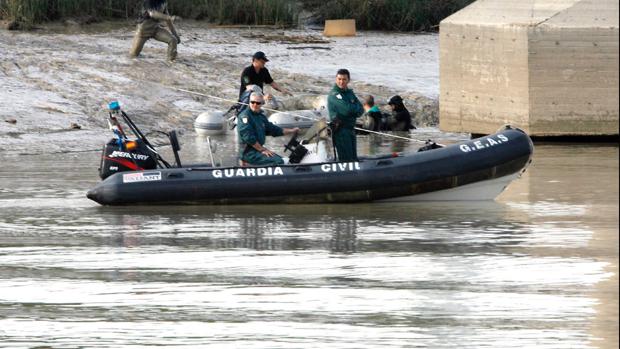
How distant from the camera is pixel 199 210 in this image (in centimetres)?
1711

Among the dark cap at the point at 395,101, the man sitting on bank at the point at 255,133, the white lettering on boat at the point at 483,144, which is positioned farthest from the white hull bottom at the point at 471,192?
the dark cap at the point at 395,101

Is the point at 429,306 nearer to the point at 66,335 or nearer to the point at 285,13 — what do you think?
the point at 66,335

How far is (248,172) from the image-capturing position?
16891 mm

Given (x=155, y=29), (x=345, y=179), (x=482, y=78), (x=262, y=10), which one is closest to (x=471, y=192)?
(x=345, y=179)

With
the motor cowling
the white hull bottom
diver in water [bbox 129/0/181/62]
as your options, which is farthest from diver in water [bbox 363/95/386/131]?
the motor cowling

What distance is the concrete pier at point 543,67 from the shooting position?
898 inches

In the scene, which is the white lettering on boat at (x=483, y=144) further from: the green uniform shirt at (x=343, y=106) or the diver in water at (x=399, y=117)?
the diver in water at (x=399, y=117)

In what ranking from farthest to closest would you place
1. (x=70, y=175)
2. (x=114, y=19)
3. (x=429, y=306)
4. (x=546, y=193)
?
(x=114, y=19)
(x=70, y=175)
(x=546, y=193)
(x=429, y=306)

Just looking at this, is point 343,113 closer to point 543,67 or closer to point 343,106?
Result: point 343,106

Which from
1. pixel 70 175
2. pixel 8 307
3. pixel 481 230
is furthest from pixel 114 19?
pixel 8 307

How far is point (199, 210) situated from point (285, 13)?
Answer: 1538cm

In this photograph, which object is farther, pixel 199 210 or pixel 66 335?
pixel 199 210

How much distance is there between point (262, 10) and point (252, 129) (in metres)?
15.2

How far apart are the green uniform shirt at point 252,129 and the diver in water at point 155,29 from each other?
10.6 m
